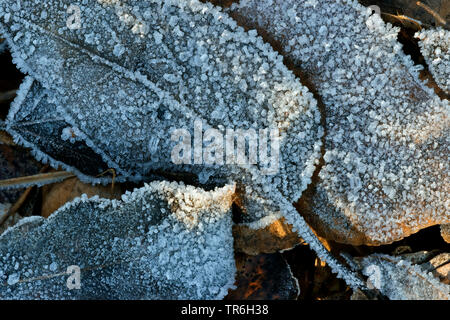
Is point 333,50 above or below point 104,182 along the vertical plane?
above

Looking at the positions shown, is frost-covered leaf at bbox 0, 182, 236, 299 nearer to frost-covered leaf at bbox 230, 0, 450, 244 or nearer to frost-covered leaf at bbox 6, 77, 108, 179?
frost-covered leaf at bbox 6, 77, 108, 179

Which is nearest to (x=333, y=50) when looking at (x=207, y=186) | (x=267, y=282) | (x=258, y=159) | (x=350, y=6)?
(x=350, y=6)

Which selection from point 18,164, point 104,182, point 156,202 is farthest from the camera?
point 18,164

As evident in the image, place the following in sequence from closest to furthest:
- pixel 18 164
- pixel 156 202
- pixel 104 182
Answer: pixel 156 202 < pixel 104 182 < pixel 18 164

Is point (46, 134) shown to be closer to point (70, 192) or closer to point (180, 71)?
point (70, 192)

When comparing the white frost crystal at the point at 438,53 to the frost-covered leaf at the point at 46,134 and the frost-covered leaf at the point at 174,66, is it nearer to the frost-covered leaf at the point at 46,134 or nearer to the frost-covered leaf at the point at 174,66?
the frost-covered leaf at the point at 174,66

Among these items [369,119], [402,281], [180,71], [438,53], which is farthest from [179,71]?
[402,281]

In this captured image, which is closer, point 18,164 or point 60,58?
point 60,58
